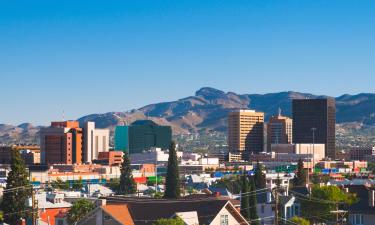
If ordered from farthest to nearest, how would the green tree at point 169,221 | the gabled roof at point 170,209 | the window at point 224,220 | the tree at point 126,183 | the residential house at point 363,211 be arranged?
the tree at point 126,183
the residential house at point 363,211
the window at point 224,220
the gabled roof at point 170,209
the green tree at point 169,221

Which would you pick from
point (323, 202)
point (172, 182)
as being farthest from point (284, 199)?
point (172, 182)

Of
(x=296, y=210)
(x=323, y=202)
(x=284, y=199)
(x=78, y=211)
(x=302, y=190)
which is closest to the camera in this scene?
(x=78, y=211)

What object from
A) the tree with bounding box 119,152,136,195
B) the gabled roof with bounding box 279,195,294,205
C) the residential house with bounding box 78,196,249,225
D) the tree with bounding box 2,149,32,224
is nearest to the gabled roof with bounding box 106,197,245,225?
the residential house with bounding box 78,196,249,225

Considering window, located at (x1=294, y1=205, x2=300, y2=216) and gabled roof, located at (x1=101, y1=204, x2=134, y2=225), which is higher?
gabled roof, located at (x1=101, y1=204, x2=134, y2=225)

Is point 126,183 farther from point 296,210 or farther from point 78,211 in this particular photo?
point 78,211

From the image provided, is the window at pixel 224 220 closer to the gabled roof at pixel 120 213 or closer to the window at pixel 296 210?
the gabled roof at pixel 120 213

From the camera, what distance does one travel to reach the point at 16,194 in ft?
275

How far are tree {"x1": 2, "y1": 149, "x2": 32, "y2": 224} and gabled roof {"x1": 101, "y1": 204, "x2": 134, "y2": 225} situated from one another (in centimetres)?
1323

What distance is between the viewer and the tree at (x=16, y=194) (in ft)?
268

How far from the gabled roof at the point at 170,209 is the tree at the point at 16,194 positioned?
13450 mm

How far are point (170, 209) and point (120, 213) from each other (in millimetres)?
4141

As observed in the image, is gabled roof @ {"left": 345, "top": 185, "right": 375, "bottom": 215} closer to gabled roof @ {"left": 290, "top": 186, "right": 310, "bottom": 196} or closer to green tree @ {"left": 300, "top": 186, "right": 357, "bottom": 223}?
green tree @ {"left": 300, "top": 186, "right": 357, "bottom": 223}

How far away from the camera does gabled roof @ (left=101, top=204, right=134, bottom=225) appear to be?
68.4m

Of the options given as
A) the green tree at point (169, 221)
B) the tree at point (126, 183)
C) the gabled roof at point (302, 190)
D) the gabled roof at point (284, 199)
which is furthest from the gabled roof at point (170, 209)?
the tree at point (126, 183)
